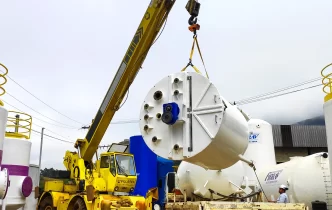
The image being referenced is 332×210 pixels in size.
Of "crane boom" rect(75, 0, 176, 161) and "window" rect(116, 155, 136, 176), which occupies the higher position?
"crane boom" rect(75, 0, 176, 161)

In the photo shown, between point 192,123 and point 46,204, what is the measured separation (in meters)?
9.45

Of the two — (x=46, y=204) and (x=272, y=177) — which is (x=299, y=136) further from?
(x=46, y=204)

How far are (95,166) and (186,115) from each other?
26.2ft

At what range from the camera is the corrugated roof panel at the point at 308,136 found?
26.8m

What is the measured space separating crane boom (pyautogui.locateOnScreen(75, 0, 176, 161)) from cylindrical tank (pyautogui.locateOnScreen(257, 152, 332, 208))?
5.77m

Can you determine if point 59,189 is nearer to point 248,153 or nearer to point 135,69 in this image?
point 135,69

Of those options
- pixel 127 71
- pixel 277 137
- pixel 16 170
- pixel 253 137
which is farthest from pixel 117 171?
pixel 277 137

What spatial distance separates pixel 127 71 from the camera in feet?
41.6

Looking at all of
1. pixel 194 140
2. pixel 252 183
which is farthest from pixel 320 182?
pixel 194 140

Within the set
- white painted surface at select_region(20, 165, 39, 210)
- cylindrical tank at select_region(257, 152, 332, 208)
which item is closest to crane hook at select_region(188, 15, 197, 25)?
cylindrical tank at select_region(257, 152, 332, 208)

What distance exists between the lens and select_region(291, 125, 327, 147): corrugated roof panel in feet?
88.0

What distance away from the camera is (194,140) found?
6332 mm

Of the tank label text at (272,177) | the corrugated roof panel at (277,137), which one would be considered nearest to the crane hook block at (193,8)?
the tank label text at (272,177)

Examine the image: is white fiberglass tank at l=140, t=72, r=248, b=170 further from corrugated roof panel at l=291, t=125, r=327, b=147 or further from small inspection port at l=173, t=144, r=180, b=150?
corrugated roof panel at l=291, t=125, r=327, b=147
